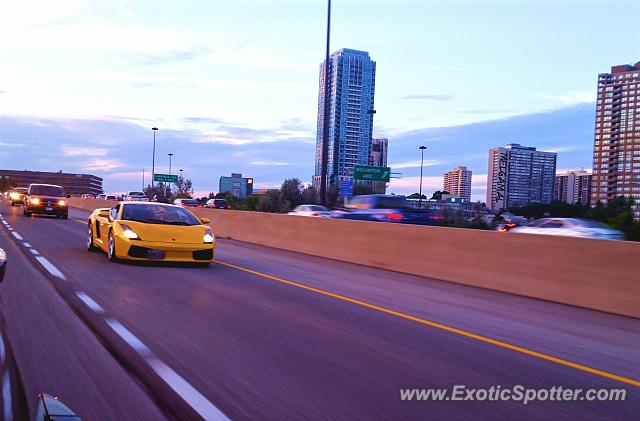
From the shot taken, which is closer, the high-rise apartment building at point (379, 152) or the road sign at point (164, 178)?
the road sign at point (164, 178)

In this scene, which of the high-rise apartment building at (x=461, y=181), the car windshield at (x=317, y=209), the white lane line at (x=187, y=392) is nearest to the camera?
the white lane line at (x=187, y=392)

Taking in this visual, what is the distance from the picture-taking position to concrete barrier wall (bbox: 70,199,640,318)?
10906 mm

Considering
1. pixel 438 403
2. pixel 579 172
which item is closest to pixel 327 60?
pixel 438 403

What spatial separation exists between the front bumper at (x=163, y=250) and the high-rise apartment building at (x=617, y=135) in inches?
1941

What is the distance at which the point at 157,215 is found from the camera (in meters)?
15.1

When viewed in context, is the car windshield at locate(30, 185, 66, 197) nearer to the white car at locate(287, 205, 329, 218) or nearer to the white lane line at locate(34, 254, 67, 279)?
the white car at locate(287, 205, 329, 218)

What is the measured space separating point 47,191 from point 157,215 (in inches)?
963

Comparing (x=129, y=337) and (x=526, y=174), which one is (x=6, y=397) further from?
(x=526, y=174)

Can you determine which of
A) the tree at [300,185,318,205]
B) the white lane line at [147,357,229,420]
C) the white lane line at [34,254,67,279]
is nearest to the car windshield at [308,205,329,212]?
the white lane line at [34,254,67,279]

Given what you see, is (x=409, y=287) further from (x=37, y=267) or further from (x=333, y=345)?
(x=37, y=267)

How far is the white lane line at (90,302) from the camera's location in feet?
28.9

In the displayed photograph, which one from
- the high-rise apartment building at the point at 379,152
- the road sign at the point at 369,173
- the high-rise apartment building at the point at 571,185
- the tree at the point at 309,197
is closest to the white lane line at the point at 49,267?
the road sign at the point at 369,173

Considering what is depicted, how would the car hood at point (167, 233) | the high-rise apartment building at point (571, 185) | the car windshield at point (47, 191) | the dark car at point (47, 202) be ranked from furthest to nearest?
the high-rise apartment building at point (571, 185)
the car windshield at point (47, 191)
the dark car at point (47, 202)
the car hood at point (167, 233)

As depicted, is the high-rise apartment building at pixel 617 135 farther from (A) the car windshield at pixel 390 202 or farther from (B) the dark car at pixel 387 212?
(B) the dark car at pixel 387 212
